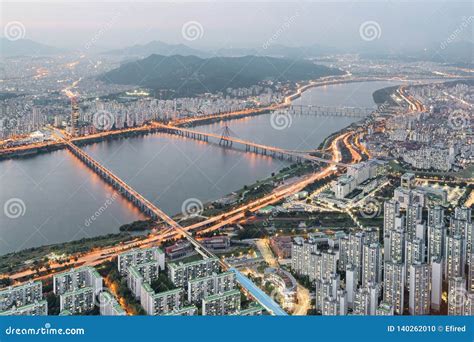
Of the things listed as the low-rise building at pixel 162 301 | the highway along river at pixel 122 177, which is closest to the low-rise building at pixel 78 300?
the low-rise building at pixel 162 301

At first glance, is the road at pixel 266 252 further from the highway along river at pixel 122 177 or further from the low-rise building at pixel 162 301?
the highway along river at pixel 122 177

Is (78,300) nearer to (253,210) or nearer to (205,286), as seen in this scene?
(205,286)

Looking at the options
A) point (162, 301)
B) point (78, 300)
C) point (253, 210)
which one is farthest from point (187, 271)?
point (253, 210)

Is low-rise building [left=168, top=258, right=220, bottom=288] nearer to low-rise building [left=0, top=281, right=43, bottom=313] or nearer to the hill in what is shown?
low-rise building [left=0, top=281, right=43, bottom=313]

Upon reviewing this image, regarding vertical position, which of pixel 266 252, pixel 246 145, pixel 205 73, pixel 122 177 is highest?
pixel 205 73

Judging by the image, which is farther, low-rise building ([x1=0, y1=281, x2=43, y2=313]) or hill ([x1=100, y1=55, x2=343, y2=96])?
hill ([x1=100, y1=55, x2=343, y2=96])

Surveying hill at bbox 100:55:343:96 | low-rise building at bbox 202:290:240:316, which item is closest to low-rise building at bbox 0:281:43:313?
low-rise building at bbox 202:290:240:316

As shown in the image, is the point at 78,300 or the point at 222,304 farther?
the point at 78,300
